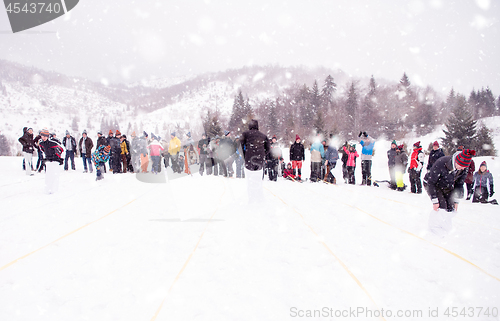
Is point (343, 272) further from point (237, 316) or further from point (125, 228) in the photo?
point (125, 228)

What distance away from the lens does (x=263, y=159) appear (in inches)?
265

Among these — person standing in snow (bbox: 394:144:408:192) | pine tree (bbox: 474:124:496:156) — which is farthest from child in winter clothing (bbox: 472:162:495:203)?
pine tree (bbox: 474:124:496:156)

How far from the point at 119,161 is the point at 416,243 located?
44.1 feet

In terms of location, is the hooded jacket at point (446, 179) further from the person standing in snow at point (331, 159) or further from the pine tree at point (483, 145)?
the pine tree at point (483, 145)

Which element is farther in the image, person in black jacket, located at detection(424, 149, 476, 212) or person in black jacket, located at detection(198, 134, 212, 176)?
person in black jacket, located at detection(198, 134, 212, 176)

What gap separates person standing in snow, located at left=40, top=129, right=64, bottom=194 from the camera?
318 inches

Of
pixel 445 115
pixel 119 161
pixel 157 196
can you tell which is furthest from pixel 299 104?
pixel 157 196

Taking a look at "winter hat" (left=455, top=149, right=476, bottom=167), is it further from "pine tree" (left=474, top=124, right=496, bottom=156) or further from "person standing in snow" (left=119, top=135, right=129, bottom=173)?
"pine tree" (left=474, top=124, right=496, bottom=156)

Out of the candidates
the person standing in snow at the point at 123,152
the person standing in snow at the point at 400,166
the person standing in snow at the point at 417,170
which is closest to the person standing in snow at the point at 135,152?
the person standing in snow at the point at 123,152

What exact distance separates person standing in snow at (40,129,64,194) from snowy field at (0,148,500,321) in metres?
2.59

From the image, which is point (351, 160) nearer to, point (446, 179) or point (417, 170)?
point (417, 170)

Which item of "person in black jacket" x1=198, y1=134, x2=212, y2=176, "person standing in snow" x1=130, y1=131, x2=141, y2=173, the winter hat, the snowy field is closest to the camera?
the snowy field

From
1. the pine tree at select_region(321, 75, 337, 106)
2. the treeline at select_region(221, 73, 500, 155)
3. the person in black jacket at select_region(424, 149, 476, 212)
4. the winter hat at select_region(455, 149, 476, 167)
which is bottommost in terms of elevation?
the person in black jacket at select_region(424, 149, 476, 212)

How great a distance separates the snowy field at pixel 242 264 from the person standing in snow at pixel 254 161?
2.45ft
